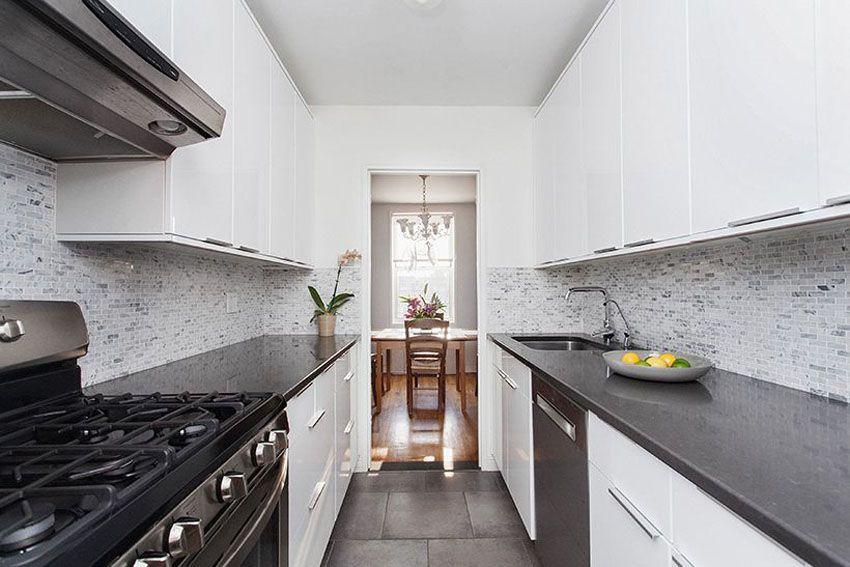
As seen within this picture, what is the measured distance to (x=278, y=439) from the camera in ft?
3.87

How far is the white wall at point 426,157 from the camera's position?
9.92 ft

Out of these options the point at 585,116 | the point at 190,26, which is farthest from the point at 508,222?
the point at 190,26

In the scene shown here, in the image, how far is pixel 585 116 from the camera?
203cm

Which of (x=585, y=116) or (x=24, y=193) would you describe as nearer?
(x=24, y=193)

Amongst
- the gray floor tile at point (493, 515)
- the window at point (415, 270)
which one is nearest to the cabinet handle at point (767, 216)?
the gray floor tile at point (493, 515)

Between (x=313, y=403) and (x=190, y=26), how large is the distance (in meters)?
1.38

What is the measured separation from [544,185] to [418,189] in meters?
3.03

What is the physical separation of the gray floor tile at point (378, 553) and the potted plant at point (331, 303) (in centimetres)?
127

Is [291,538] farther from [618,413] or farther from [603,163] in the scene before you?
[603,163]

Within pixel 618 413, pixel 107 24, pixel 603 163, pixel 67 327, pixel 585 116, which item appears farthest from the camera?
pixel 585 116

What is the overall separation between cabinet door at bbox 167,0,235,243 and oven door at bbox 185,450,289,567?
0.77 metres

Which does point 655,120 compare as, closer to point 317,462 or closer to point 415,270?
point 317,462

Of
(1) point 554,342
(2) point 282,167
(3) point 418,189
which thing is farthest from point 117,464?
(3) point 418,189

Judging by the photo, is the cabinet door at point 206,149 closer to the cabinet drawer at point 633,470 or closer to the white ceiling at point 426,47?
the white ceiling at point 426,47
